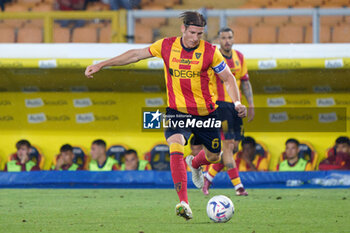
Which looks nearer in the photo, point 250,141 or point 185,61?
point 185,61

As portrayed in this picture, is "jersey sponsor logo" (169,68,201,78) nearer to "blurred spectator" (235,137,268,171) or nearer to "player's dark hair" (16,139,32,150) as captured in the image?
"blurred spectator" (235,137,268,171)

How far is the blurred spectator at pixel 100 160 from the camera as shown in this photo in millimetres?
11141

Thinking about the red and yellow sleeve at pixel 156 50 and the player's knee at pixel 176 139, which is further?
the red and yellow sleeve at pixel 156 50

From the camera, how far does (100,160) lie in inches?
440

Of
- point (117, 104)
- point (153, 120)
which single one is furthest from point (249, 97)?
point (117, 104)

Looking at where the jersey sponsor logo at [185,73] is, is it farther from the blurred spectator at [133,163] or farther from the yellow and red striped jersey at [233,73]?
the blurred spectator at [133,163]

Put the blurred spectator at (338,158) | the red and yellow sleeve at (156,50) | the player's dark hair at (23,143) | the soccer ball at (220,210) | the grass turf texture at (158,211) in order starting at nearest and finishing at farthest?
1. the grass turf texture at (158,211)
2. the soccer ball at (220,210)
3. the red and yellow sleeve at (156,50)
4. the blurred spectator at (338,158)
5. the player's dark hair at (23,143)

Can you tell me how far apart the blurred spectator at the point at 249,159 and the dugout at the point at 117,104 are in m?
0.26

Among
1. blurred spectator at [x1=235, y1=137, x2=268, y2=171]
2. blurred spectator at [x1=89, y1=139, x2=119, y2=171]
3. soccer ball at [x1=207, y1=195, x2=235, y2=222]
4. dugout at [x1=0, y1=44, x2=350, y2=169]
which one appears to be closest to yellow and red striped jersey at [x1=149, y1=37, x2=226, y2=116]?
soccer ball at [x1=207, y1=195, x2=235, y2=222]

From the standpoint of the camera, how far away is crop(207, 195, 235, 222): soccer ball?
217 inches

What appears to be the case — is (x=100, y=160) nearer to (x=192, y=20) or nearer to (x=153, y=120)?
(x=153, y=120)

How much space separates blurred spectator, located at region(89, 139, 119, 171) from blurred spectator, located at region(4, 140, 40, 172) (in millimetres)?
1009

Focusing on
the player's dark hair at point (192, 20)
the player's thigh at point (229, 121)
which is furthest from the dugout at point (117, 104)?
the player's dark hair at point (192, 20)

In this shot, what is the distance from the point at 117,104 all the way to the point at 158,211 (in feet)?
17.5
